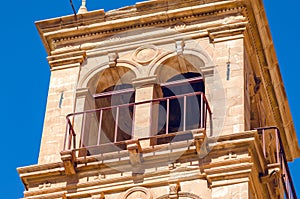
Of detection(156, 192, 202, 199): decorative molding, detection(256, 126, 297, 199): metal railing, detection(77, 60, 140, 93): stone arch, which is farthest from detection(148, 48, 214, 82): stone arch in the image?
detection(156, 192, 202, 199): decorative molding

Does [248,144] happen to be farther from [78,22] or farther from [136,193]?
[78,22]

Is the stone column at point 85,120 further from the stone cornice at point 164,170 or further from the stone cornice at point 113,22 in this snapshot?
the stone cornice at point 113,22

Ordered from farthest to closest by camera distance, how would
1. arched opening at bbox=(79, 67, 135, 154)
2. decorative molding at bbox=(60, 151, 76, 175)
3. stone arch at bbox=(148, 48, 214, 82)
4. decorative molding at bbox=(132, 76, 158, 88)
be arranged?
stone arch at bbox=(148, 48, 214, 82) → arched opening at bbox=(79, 67, 135, 154) → decorative molding at bbox=(132, 76, 158, 88) → decorative molding at bbox=(60, 151, 76, 175)

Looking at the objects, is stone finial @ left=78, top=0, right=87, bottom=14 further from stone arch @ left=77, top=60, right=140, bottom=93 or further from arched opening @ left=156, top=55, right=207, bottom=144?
arched opening @ left=156, top=55, right=207, bottom=144

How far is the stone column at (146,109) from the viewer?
1313 inches

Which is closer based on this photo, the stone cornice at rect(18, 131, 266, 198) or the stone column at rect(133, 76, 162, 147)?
the stone cornice at rect(18, 131, 266, 198)

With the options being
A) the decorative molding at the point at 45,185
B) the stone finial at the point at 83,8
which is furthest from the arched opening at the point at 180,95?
the stone finial at the point at 83,8

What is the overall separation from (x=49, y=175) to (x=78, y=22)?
5388mm

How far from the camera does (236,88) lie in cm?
3356

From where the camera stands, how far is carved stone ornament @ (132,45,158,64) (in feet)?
116

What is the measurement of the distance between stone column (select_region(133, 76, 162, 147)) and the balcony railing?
0.08 feet

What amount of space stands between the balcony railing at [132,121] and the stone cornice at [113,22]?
1.96 m

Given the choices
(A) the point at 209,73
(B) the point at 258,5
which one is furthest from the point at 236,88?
(B) the point at 258,5

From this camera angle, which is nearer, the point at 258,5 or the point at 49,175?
the point at 49,175
